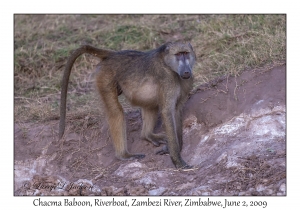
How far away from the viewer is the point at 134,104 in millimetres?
5395

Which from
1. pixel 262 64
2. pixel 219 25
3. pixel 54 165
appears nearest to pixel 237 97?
pixel 262 64

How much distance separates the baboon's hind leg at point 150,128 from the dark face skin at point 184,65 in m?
0.79

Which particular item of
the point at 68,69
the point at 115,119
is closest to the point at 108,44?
the point at 68,69

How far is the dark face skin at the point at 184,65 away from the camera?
4.82 m

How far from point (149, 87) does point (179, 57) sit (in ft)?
1.52

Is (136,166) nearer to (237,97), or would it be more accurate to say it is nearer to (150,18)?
(237,97)

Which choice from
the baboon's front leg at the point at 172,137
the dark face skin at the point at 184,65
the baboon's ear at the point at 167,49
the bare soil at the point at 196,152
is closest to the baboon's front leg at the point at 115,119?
the bare soil at the point at 196,152

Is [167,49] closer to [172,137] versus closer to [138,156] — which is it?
[172,137]

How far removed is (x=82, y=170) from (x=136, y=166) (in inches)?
25.1

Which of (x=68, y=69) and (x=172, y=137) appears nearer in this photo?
(x=172, y=137)

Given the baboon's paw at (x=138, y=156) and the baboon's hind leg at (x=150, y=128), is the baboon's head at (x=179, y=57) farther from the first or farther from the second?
the baboon's paw at (x=138, y=156)

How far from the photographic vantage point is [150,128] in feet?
18.4

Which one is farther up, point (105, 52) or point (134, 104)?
point (105, 52)

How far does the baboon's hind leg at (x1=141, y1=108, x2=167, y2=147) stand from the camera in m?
5.57
